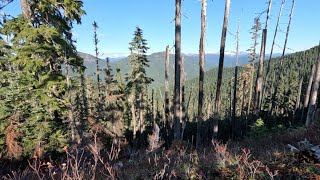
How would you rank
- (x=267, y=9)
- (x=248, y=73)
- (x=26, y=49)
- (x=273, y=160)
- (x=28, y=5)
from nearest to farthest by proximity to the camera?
(x=273, y=160) → (x=26, y=49) → (x=28, y=5) → (x=267, y=9) → (x=248, y=73)

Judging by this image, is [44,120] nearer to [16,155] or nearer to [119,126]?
[16,155]

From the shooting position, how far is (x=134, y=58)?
1141 inches

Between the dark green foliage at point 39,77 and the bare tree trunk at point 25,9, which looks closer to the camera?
the dark green foliage at point 39,77

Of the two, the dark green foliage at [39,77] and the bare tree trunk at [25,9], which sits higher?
the bare tree trunk at [25,9]

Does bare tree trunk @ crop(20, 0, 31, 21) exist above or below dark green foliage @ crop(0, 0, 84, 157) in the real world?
above

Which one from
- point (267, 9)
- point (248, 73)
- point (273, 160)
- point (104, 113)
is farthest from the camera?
point (248, 73)

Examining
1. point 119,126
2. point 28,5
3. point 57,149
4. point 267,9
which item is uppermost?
point 267,9

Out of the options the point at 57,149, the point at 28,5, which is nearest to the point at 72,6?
the point at 28,5

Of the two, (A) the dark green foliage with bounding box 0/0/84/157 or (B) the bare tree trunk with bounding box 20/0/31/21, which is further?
(B) the bare tree trunk with bounding box 20/0/31/21

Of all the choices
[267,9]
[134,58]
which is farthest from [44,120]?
[267,9]

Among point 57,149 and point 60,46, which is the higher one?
point 60,46

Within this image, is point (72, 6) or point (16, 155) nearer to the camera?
point (16, 155)

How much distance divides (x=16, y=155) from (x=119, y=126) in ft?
51.2

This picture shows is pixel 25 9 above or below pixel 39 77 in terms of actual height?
above
